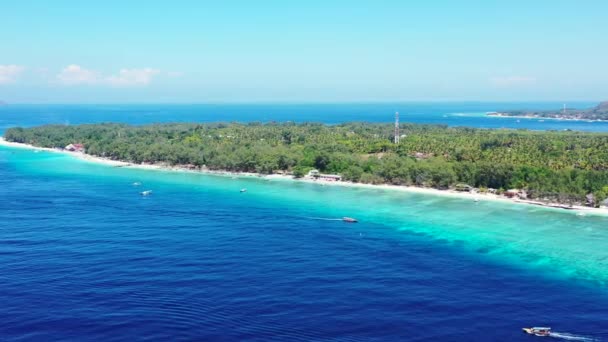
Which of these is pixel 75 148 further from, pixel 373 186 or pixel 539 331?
pixel 539 331

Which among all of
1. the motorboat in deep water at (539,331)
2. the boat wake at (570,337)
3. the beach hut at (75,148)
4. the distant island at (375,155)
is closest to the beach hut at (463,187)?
the distant island at (375,155)

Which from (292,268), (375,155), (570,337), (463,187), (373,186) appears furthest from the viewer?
(375,155)

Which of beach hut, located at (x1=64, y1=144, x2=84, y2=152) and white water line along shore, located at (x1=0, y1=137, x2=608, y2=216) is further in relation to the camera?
beach hut, located at (x1=64, y1=144, x2=84, y2=152)

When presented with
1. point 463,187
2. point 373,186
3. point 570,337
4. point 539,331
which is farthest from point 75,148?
point 570,337

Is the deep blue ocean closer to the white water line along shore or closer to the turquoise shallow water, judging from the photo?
the turquoise shallow water

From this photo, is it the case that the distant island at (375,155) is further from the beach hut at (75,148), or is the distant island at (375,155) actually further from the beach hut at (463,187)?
the beach hut at (75,148)

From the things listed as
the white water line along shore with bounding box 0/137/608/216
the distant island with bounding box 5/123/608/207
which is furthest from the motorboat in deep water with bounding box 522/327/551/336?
the distant island with bounding box 5/123/608/207
